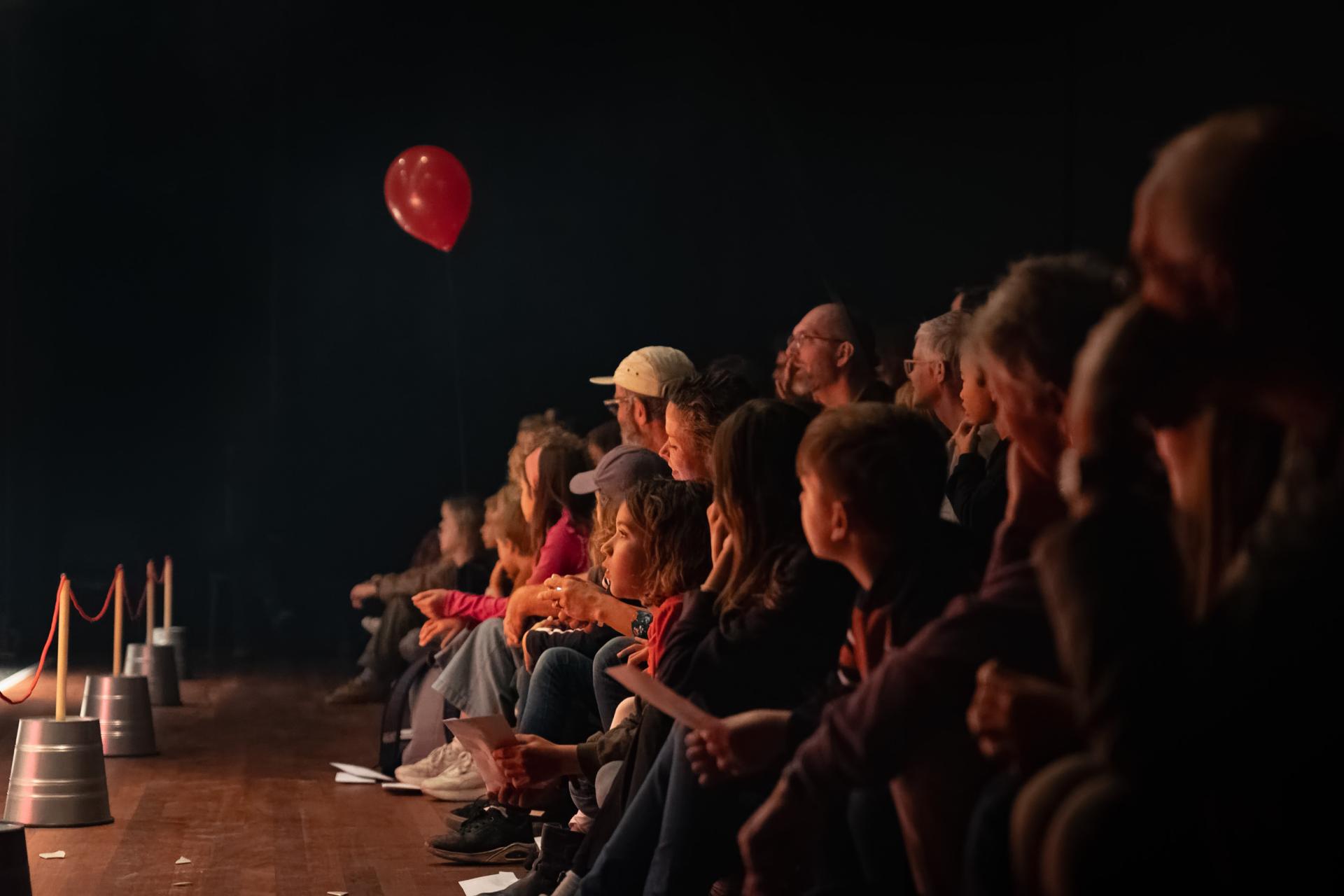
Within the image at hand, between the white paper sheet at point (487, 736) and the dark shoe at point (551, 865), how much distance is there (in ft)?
0.46

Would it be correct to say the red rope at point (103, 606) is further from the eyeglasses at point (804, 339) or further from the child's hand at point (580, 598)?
the eyeglasses at point (804, 339)

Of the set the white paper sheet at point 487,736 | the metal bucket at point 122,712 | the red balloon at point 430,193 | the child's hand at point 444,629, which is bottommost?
the metal bucket at point 122,712

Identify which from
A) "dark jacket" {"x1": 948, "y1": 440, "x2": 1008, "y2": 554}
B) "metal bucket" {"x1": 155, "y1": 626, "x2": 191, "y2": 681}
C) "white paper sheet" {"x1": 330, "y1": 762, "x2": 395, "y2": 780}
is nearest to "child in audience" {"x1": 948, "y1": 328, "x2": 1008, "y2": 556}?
"dark jacket" {"x1": 948, "y1": 440, "x2": 1008, "y2": 554}

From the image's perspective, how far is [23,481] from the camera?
8.49m

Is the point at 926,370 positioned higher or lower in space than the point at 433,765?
higher

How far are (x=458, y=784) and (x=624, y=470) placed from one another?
53.2 inches

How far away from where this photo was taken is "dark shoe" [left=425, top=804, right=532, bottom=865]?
11.4ft

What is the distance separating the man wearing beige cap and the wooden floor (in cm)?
93

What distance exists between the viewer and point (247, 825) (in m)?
3.88

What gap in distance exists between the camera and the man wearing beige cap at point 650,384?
11.4ft

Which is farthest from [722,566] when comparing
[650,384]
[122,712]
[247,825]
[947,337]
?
[122,712]

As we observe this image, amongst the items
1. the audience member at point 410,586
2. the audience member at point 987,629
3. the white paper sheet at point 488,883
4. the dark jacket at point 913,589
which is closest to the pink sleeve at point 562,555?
the white paper sheet at point 488,883

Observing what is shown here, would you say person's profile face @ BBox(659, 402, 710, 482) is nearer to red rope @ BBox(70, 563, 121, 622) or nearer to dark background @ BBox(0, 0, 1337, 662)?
red rope @ BBox(70, 563, 121, 622)

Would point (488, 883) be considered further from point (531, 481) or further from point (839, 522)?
point (839, 522)
